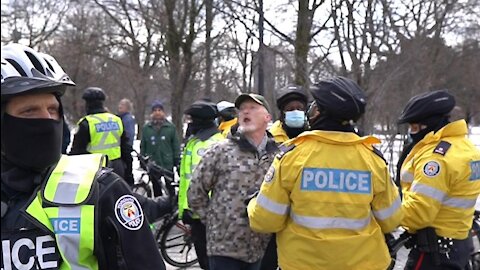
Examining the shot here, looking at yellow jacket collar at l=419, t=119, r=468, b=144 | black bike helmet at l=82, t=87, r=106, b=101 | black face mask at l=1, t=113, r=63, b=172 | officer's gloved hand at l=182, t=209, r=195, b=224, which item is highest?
black bike helmet at l=82, t=87, r=106, b=101

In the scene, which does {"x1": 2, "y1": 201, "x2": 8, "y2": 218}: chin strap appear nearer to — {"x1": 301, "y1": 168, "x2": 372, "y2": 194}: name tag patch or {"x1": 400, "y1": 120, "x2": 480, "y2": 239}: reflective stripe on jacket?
{"x1": 301, "y1": 168, "x2": 372, "y2": 194}: name tag patch

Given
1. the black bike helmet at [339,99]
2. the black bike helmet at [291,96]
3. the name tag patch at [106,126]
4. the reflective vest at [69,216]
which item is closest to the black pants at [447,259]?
the black bike helmet at [339,99]

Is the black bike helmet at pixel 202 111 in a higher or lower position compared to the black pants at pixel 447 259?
higher

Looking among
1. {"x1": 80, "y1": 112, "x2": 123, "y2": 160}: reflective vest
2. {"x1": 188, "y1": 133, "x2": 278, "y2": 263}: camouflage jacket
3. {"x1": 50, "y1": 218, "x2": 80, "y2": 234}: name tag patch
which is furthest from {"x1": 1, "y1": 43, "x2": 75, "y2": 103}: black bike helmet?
{"x1": 80, "y1": 112, "x2": 123, "y2": 160}: reflective vest

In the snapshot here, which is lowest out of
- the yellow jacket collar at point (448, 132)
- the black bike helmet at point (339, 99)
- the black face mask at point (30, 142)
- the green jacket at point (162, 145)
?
the green jacket at point (162, 145)

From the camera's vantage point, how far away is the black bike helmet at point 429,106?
374 centimetres

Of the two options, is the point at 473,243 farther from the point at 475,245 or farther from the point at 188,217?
the point at 188,217

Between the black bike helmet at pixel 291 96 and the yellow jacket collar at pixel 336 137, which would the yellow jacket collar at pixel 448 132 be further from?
the black bike helmet at pixel 291 96

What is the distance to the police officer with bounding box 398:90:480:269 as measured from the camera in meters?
3.50

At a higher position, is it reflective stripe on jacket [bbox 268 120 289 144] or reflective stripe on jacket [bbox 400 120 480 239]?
reflective stripe on jacket [bbox 268 120 289 144]

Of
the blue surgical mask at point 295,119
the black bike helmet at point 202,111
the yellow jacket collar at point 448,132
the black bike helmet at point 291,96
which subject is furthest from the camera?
the black bike helmet at point 202,111

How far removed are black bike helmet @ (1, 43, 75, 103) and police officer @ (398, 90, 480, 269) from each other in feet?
7.97

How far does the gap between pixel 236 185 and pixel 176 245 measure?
3.07 m

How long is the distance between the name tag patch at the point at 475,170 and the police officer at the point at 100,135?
4424 mm
